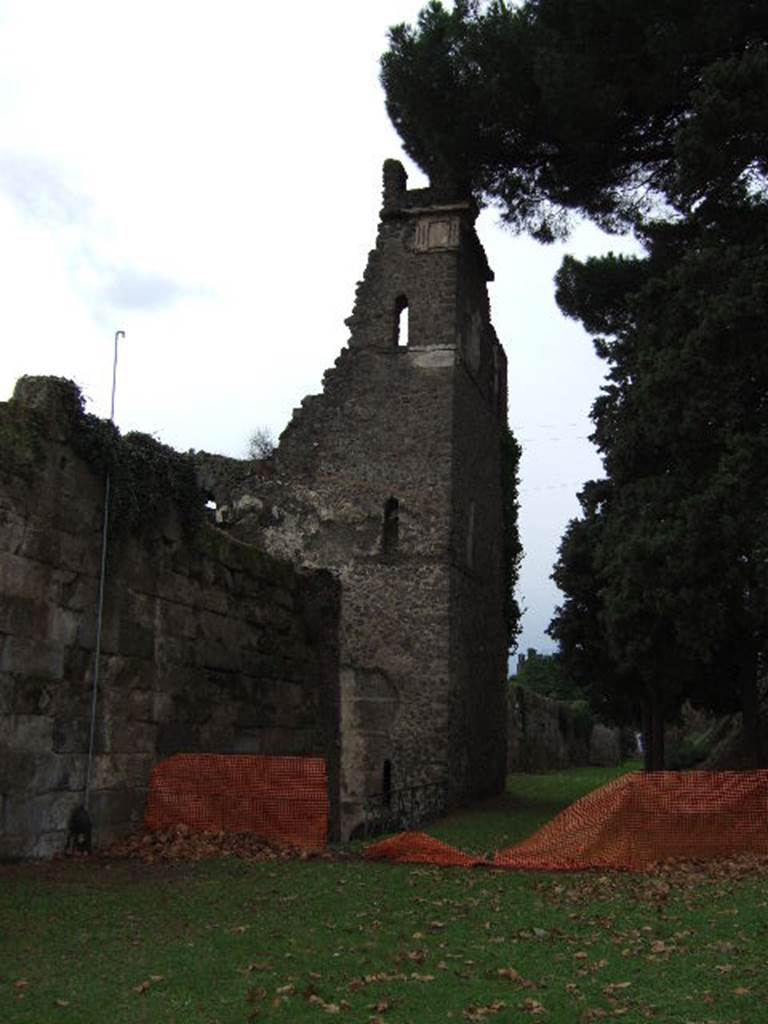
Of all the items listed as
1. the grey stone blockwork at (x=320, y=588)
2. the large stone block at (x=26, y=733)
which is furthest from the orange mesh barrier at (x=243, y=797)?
the large stone block at (x=26, y=733)

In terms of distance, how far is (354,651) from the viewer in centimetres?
2166

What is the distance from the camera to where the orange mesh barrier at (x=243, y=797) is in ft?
31.7

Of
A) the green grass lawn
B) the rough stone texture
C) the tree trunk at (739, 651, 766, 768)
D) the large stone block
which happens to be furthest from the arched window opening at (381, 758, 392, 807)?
the large stone block


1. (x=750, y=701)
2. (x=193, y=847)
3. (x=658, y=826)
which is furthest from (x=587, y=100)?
(x=193, y=847)

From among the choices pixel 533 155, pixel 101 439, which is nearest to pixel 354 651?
pixel 533 155

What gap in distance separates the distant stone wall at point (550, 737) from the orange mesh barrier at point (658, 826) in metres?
22.3

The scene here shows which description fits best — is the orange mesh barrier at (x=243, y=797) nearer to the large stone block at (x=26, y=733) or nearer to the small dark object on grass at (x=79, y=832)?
the small dark object on grass at (x=79, y=832)

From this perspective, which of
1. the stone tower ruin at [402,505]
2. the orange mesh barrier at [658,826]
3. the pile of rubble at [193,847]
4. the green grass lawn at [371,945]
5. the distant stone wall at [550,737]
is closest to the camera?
the green grass lawn at [371,945]

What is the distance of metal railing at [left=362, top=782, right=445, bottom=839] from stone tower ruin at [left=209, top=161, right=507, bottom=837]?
0.92 ft

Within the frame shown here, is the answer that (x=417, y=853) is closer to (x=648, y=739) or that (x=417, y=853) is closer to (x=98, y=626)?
(x=98, y=626)

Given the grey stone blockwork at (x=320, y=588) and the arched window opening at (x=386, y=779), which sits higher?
the grey stone blockwork at (x=320, y=588)

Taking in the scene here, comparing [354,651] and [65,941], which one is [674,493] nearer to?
[354,651]

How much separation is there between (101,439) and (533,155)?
13028 mm

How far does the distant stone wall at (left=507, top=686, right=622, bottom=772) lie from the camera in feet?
114
